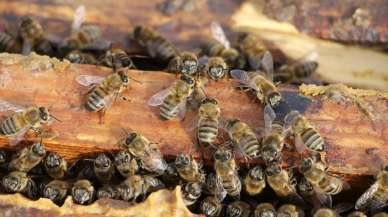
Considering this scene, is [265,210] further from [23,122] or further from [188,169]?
[23,122]

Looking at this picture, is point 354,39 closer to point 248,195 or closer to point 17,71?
point 248,195

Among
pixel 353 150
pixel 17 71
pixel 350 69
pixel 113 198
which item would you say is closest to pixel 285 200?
pixel 353 150

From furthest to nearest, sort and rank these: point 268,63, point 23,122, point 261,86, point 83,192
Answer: point 268,63 < point 261,86 < point 23,122 < point 83,192

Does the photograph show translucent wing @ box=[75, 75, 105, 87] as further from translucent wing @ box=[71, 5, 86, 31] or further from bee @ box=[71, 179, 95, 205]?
translucent wing @ box=[71, 5, 86, 31]

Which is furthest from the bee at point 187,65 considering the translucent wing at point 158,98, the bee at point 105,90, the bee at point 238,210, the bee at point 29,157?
the bee at point 29,157

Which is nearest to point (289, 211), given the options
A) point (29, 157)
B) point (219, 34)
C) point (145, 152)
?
point (145, 152)

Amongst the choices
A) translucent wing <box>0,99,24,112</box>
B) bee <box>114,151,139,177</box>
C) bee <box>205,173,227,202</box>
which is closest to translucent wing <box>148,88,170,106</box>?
bee <box>114,151,139,177</box>
